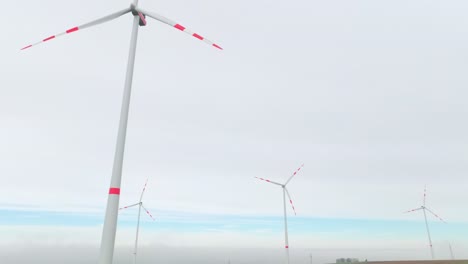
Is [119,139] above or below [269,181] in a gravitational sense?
below

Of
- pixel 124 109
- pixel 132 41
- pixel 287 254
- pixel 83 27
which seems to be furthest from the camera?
pixel 287 254

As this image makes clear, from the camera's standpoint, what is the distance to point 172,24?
26.5 metres

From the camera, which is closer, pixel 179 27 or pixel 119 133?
pixel 119 133

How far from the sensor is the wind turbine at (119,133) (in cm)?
1620

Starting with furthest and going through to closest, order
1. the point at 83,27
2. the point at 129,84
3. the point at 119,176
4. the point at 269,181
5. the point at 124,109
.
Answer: the point at 269,181
the point at 83,27
the point at 129,84
the point at 124,109
the point at 119,176

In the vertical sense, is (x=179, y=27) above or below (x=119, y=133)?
above

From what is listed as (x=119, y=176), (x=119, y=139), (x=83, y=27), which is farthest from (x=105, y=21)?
(x=119, y=176)

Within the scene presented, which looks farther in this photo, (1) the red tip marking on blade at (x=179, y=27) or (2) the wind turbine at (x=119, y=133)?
(1) the red tip marking on blade at (x=179, y=27)

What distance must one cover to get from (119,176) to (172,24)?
14704 millimetres

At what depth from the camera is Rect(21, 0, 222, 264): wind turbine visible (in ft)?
53.2

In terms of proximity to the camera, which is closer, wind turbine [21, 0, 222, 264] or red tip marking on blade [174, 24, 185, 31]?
wind turbine [21, 0, 222, 264]

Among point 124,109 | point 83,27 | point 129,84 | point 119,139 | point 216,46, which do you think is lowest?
point 119,139

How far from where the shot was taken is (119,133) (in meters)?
18.6

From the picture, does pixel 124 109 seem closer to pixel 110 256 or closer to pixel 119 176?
pixel 119 176
